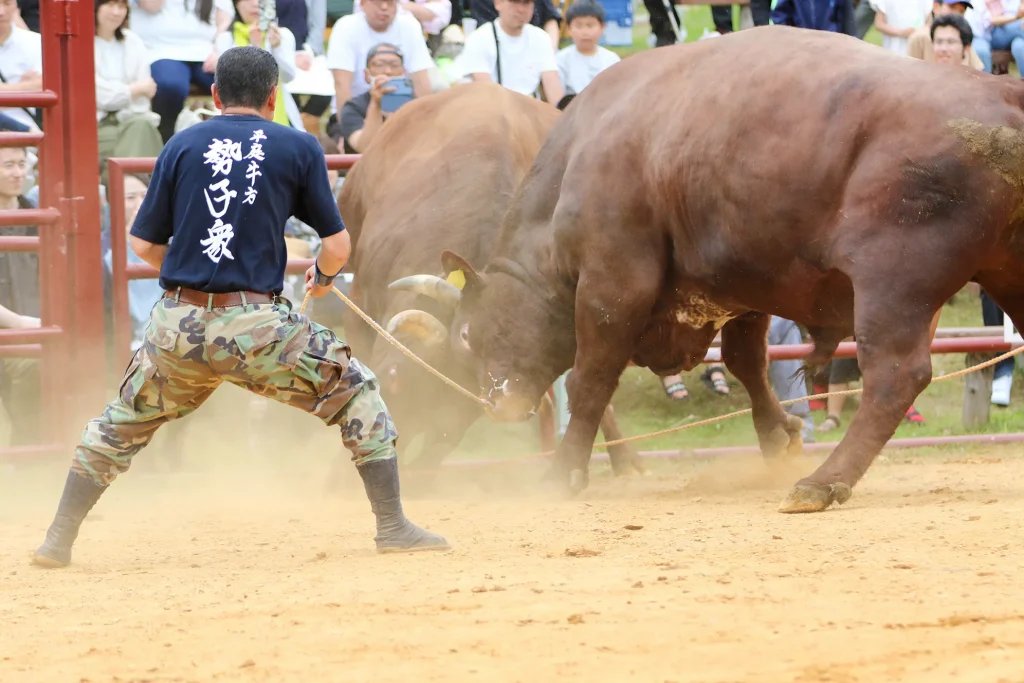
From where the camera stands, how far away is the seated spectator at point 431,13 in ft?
37.1

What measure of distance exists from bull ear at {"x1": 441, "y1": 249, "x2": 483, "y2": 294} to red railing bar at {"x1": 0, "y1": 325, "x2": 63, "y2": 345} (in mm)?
1926

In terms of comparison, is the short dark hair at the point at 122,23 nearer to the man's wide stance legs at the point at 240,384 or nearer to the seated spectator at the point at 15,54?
the seated spectator at the point at 15,54

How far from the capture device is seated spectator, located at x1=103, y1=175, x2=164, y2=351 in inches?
339

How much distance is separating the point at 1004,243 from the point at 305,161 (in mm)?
2667

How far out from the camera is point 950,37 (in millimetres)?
10281

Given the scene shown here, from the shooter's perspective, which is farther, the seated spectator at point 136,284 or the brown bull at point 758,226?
the seated spectator at point 136,284

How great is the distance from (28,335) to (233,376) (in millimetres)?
2804

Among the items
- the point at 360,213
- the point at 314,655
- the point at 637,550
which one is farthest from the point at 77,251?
the point at 314,655

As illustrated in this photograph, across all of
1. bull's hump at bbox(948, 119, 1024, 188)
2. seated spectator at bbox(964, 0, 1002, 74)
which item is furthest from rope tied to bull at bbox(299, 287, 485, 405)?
seated spectator at bbox(964, 0, 1002, 74)

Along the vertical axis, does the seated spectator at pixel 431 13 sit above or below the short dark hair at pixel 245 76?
below

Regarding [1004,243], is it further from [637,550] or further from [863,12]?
[863,12]

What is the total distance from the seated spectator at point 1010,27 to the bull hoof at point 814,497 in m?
7.00

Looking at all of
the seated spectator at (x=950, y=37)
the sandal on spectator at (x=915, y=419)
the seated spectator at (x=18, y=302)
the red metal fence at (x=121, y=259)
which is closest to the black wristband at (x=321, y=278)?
the red metal fence at (x=121, y=259)

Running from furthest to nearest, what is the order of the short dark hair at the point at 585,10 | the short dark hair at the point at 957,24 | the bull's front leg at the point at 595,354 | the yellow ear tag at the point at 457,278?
1. the short dark hair at the point at 585,10
2. the short dark hair at the point at 957,24
3. the yellow ear tag at the point at 457,278
4. the bull's front leg at the point at 595,354
